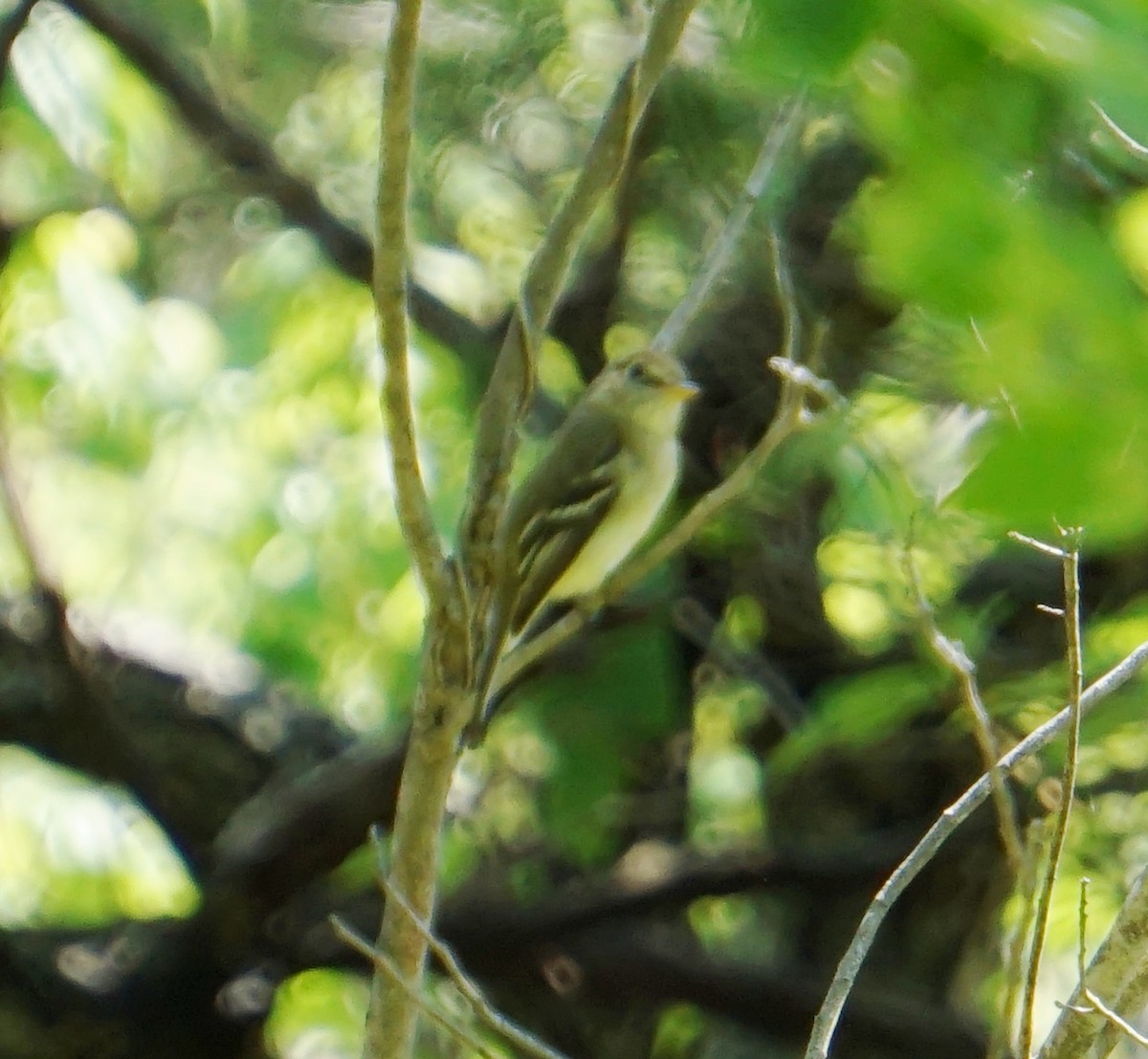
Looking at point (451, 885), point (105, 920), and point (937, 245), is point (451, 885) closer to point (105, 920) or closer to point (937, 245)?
point (105, 920)

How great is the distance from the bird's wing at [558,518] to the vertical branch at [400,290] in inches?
95.9

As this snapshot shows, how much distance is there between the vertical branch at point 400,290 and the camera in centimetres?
194

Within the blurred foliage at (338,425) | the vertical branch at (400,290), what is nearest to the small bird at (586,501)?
the blurred foliage at (338,425)

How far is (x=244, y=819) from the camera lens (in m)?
4.57

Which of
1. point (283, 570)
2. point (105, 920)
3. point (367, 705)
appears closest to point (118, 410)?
point (283, 570)

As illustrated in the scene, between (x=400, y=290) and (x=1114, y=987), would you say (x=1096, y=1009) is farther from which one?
(x=400, y=290)

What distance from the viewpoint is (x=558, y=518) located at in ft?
15.9

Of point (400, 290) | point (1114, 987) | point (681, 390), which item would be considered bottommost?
point (681, 390)

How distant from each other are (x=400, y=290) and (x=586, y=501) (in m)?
2.77

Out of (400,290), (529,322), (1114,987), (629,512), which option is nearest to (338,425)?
(629,512)

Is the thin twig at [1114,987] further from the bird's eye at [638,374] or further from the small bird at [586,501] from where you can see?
the small bird at [586,501]

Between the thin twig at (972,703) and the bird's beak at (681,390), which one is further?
the bird's beak at (681,390)

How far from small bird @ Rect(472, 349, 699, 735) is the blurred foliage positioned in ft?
0.89

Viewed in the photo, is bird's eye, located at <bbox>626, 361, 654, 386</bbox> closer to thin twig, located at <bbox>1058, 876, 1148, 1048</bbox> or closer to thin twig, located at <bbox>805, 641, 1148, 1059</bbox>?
thin twig, located at <bbox>805, 641, 1148, 1059</bbox>
